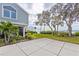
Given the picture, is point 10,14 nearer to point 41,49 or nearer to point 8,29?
point 8,29

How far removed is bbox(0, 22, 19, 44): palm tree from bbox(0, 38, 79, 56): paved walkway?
497 millimetres

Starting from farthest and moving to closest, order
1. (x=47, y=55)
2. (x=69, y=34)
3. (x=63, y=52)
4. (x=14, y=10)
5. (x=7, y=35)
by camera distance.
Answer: (x=14, y=10) → (x=7, y=35) → (x=69, y=34) → (x=63, y=52) → (x=47, y=55)

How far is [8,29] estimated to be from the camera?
5629 millimetres

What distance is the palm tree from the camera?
5441mm

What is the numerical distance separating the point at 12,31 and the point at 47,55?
2155 millimetres

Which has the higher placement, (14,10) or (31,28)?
(14,10)

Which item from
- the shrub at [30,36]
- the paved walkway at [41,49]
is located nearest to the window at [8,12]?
the shrub at [30,36]

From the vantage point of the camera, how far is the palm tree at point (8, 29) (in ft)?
17.9

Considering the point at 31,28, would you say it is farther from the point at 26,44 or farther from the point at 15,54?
the point at 15,54

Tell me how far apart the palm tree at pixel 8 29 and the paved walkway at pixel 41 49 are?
1.63ft

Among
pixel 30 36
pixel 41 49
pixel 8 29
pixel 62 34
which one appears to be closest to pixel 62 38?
pixel 62 34

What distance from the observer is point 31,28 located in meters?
5.11

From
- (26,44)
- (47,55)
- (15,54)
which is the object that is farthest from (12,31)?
(47,55)

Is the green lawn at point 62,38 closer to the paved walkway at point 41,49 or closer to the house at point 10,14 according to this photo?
the paved walkway at point 41,49
